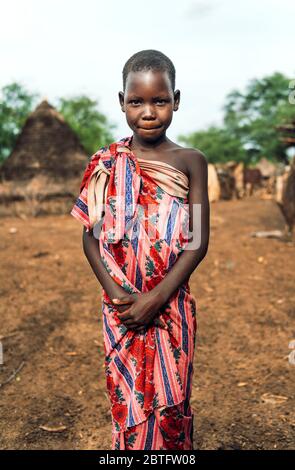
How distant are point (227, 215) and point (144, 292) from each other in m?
9.26

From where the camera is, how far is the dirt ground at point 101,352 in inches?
105

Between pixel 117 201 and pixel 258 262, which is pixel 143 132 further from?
pixel 258 262

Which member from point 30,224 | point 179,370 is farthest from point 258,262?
point 30,224

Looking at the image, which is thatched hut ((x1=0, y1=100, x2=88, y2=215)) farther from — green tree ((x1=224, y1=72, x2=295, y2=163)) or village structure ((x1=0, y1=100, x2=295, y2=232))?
green tree ((x1=224, y1=72, x2=295, y2=163))

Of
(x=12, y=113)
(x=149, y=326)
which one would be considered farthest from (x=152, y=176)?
(x=12, y=113)

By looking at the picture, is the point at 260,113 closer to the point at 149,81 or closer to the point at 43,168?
the point at 43,168

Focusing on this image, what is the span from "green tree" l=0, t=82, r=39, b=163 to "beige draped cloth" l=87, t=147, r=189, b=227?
24.8 m

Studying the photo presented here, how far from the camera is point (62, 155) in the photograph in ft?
38.6

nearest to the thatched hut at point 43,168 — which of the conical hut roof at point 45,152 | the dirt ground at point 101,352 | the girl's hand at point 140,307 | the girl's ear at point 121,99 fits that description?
the conical hut roof at point 45,152

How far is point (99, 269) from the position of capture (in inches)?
67.9

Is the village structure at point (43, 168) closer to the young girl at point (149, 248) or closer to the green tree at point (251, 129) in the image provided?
the young girl at point (149, 248)

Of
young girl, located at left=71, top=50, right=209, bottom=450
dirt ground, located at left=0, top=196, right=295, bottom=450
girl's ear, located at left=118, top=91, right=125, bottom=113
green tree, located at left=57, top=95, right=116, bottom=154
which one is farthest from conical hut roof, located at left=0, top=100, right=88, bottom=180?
green tree, located at left=57, top=95, right=116, bottom=154

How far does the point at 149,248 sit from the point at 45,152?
1056cm

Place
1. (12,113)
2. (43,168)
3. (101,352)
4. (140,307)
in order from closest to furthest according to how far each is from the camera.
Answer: (140,307) → (101,352) → (43,168) → (12,113)
